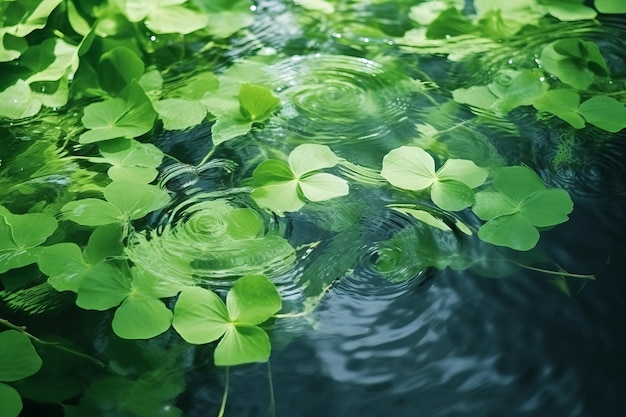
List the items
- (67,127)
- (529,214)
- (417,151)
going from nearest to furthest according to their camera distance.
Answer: (529,214), (417,151), (67,127)

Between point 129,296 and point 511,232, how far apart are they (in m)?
0.64

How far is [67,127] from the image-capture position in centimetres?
157

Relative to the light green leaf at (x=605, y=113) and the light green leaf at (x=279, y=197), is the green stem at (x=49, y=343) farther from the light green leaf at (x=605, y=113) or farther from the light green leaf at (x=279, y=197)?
the light green leaf at (x=605, y=113)

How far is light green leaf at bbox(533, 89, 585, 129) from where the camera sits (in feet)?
4.94

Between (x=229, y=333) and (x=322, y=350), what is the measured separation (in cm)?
14

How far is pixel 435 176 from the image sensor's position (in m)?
1.36

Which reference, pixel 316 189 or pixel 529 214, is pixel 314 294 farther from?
pixel 529 214

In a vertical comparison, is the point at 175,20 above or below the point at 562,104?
above

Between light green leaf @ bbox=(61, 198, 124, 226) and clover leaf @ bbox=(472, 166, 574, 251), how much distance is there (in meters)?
0.64

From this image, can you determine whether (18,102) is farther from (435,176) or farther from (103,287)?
(435,176)

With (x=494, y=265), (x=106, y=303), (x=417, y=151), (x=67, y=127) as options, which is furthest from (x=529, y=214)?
(x=67, y=127)

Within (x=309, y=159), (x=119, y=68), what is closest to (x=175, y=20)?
(x=119, y=68)

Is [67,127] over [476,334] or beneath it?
over

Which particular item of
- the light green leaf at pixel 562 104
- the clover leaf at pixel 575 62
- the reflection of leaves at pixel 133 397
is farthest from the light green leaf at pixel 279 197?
the clover leaf at pixel 575 62
